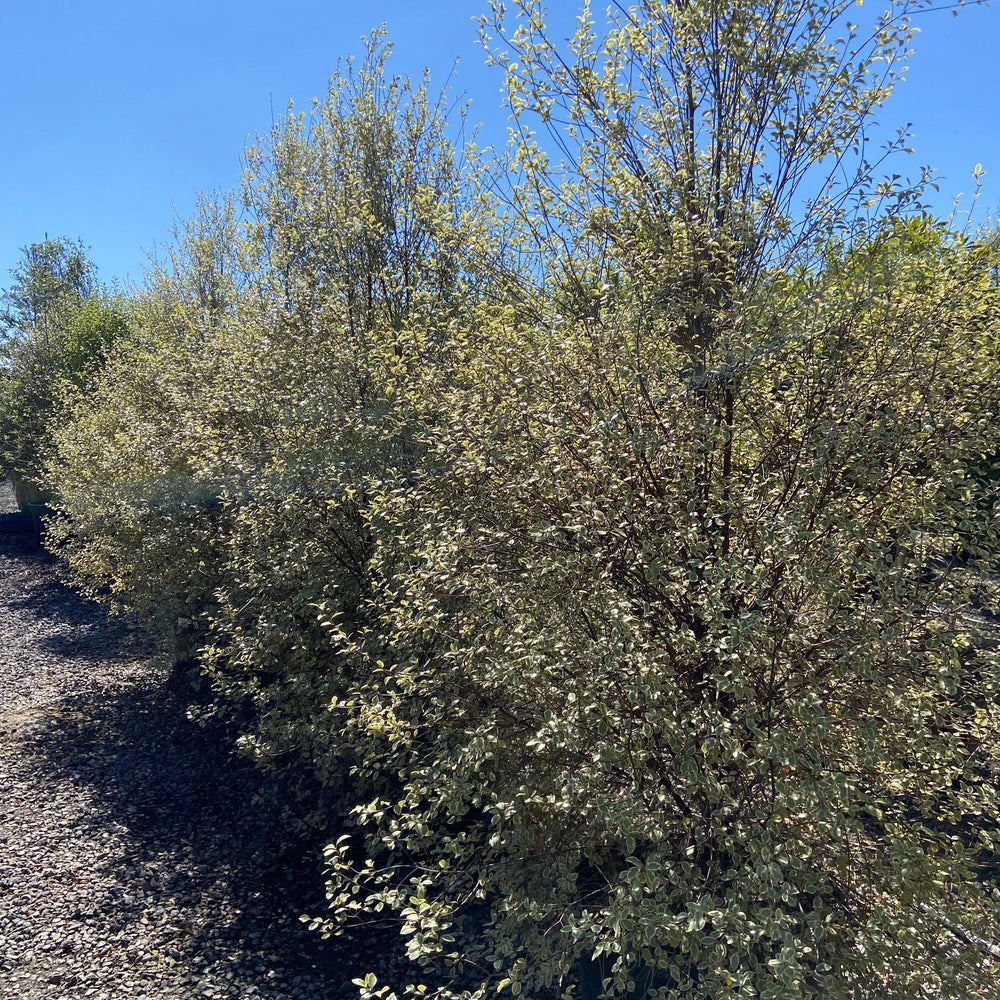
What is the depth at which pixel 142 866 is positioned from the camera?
A: 5289 millimetres

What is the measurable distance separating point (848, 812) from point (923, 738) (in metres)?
0.37

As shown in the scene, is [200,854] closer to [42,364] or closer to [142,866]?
[142,866]

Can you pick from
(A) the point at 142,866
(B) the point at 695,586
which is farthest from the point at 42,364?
(B) the point at 695,586

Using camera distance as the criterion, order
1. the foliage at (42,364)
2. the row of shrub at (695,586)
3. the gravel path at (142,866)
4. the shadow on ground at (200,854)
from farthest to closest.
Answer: the foliage at (42,364) < the shadow on ground at (200,854) < the gravel path at (142,866) < the row of shrub at (695,586)

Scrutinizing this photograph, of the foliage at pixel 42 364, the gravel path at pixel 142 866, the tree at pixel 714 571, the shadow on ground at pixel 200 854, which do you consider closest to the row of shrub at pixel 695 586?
the tree at pixel 714 571

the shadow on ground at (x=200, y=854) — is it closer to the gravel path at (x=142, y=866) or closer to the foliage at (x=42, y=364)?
the gravel path at (x=142, y=866)

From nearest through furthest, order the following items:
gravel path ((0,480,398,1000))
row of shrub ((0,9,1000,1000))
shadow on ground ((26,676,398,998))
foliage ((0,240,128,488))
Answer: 1. row of shrub ((0,9,1000,1000))
2. gravel path ((0,480,398,1000))
3. shadow on ground ((26,676,398,998))
4. foliage ((0,240,128,488))

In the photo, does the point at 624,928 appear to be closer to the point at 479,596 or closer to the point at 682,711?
the point at 682,711

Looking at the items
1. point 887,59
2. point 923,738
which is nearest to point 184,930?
point 923,738

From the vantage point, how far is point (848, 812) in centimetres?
281

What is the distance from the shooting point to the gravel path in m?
4.18

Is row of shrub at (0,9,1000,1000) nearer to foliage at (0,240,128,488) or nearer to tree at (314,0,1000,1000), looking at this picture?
tree at (314,0,1000,1000)

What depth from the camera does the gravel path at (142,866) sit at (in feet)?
13.7

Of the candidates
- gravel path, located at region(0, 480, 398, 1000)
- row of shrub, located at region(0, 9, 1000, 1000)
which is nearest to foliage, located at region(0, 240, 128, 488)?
gravel path, located at region(0, 480, 398, 1000)
